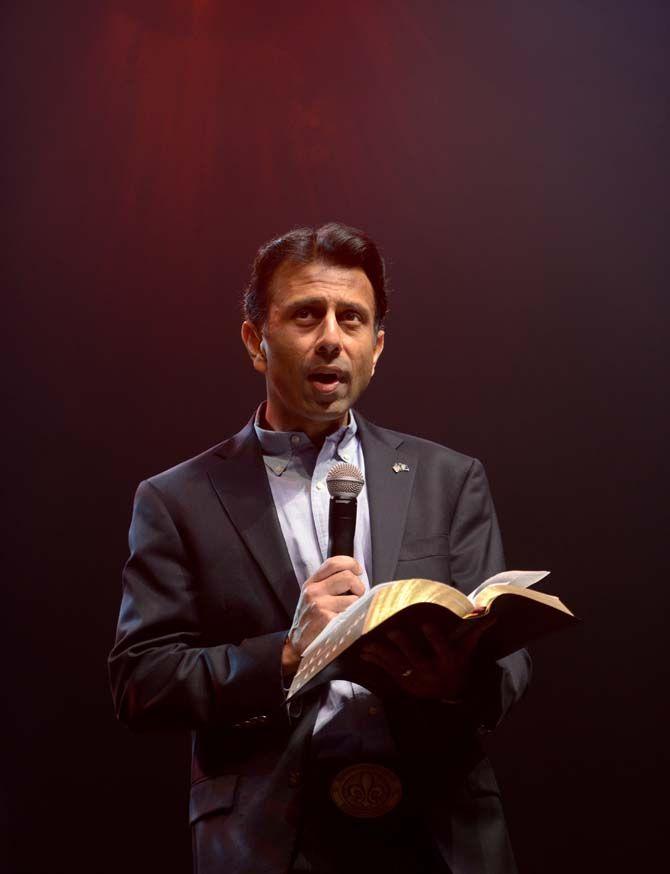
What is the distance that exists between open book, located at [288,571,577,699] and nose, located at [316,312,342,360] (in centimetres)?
61

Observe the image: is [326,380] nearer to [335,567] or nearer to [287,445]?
[287,445]

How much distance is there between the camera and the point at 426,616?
3.80 feet

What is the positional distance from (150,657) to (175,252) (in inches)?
48.4

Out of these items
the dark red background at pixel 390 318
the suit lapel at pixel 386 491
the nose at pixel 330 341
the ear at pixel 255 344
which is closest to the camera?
the suit lapel at pixel 386 491

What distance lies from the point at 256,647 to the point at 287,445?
0.44 meters

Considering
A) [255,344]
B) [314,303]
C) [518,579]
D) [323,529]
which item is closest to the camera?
[518,579]

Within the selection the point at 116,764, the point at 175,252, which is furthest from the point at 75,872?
the point at 175,252

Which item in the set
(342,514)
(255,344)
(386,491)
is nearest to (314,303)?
(255,344)

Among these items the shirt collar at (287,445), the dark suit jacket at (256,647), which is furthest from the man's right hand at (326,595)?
the shirt collar at (287,445)

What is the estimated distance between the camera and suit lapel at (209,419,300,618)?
61.4 inches

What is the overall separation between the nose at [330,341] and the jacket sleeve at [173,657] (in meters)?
0.41

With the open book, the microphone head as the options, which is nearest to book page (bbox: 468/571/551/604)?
the open book

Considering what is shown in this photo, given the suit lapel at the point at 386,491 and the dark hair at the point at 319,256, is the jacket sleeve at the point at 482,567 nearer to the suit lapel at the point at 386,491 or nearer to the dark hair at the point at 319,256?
the suit lapel at the point at 386,491

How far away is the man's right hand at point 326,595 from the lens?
131 centimetres
